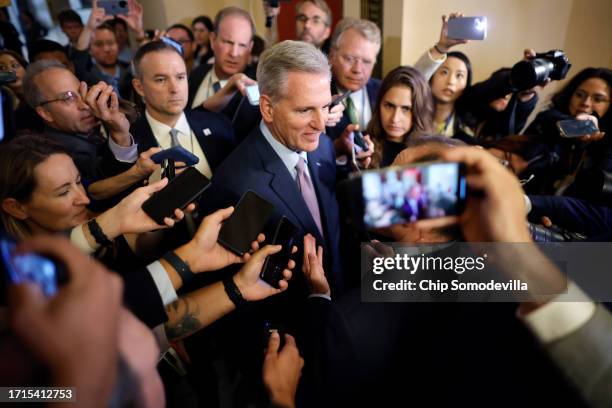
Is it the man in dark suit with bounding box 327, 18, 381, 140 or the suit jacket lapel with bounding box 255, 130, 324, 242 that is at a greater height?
the man in dark suit with bounding box 327, 18, 381, 140

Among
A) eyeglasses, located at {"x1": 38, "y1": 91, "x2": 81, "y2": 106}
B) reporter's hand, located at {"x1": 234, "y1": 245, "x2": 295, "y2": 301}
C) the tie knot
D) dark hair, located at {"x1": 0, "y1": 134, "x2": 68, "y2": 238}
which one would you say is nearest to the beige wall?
eyeglasses, located at {"x1": 38, "y1": 91, "x2": 81, "y2": 106}

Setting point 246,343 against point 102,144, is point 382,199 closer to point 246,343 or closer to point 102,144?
point 246,343

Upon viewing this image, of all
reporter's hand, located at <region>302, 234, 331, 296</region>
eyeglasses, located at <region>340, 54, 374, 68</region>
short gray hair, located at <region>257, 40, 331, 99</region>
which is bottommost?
reporter's hand, located at <region>302, 234, 331, 296</region>

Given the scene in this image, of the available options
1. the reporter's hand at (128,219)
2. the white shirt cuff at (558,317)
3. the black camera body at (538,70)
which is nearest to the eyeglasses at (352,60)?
the black camera body at (538,70)

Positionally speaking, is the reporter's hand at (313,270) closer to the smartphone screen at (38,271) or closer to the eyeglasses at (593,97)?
the smartphone screen at (38,271)

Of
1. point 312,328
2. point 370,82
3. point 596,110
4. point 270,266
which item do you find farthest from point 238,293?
point 596,110

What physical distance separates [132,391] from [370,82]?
254cm

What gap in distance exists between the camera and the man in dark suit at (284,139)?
1.49 metres

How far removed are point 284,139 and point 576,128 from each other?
1401 mm

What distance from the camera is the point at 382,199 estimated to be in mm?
777

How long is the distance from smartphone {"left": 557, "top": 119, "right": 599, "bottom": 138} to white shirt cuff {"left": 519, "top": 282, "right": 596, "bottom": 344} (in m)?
1.43

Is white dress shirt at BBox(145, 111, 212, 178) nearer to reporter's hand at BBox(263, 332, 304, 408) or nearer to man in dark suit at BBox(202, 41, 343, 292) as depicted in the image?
man in dark suit at BBox(202, 41, 343, 292)

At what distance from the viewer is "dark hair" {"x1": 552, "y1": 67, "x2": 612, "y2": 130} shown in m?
2.18

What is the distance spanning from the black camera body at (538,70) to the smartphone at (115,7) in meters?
2.49
